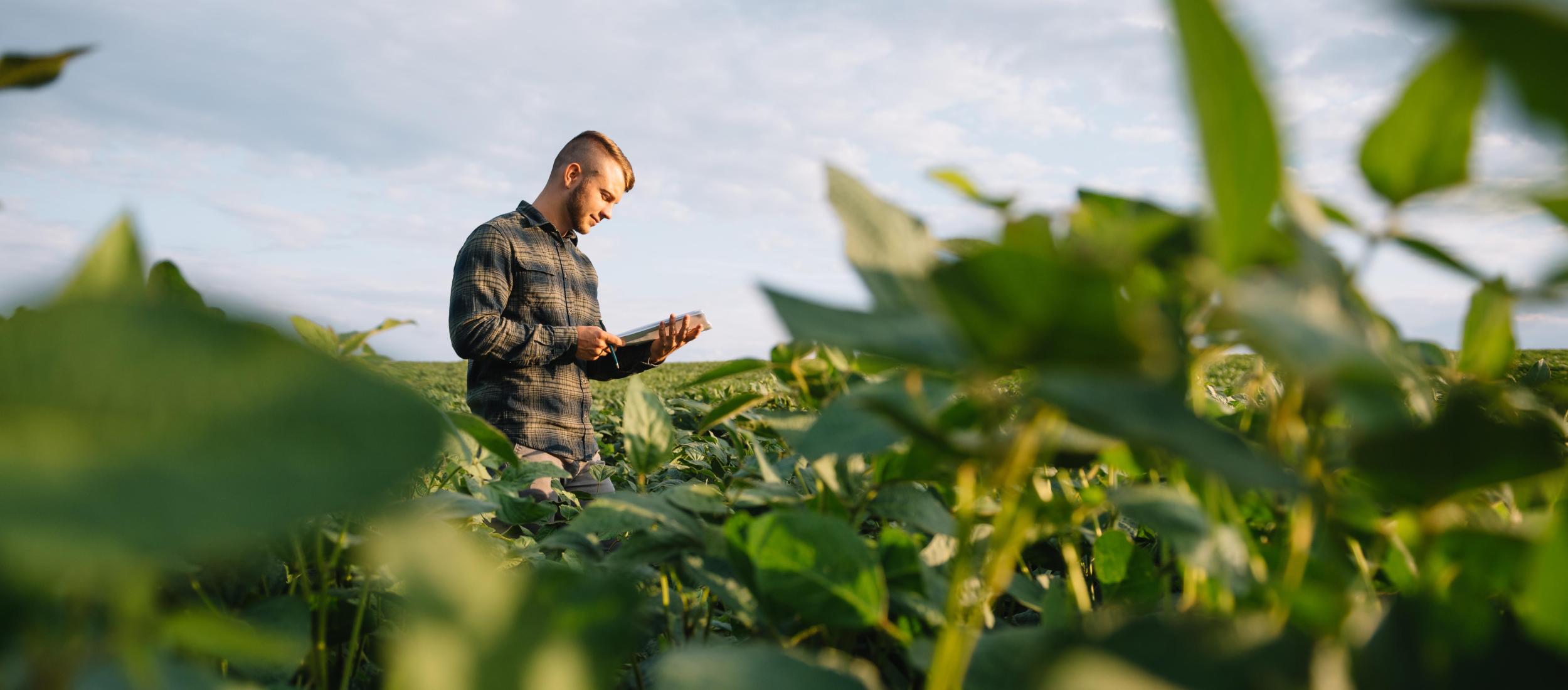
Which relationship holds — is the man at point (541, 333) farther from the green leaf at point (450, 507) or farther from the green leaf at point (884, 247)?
the green leaf at point (884, 247)

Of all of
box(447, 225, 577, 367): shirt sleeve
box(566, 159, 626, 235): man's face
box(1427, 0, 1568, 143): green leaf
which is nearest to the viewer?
box(1427, 0, 1568, 143): green leaf

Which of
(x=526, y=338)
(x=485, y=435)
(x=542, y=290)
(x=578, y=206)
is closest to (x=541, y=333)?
(x=526, y=338)

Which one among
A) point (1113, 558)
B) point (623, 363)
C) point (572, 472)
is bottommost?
point (572, 472)

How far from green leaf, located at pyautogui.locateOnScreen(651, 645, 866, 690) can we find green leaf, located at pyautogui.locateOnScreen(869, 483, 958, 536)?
0.88ft

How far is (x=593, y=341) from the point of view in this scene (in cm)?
357

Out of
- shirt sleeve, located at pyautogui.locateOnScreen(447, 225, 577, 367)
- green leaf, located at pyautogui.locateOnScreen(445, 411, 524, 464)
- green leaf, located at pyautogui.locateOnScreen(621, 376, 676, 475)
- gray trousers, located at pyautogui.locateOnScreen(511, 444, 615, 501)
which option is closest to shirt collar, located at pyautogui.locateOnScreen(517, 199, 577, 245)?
shirt sleeve, located at pyautogui.locateOnScreen(447, 225, 577, 367)

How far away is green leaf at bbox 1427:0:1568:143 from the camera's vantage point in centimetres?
24

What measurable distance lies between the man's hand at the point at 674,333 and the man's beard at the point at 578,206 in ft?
2.98

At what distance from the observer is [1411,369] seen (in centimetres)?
43

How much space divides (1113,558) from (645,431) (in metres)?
0.46

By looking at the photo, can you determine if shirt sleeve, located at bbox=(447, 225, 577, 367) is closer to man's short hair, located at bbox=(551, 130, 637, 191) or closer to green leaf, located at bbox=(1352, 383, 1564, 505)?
man's short hair, located at bbox=(551, 130, 637, 191)

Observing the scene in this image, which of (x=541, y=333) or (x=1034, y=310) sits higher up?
(x=1034, y=310)

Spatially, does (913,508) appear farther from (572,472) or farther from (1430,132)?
(572,472)

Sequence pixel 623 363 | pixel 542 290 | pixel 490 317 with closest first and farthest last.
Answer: pixel 490 317 < pixel 542 290 < pixel 623 363
